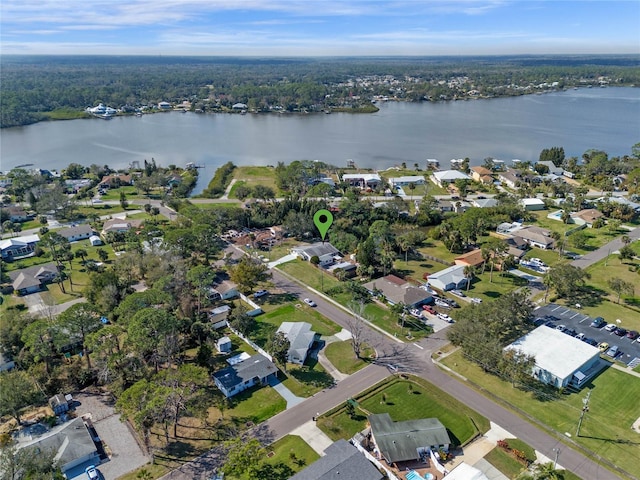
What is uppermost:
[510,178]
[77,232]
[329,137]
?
[329,137]

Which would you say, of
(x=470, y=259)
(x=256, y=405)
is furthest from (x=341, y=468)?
(x=470, y=259)

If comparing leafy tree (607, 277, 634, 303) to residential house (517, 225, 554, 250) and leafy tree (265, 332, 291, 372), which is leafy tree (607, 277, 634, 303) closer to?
residential house (517, 225, 554, 250)

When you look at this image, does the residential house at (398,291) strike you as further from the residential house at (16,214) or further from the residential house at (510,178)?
the residential house at (16,214)

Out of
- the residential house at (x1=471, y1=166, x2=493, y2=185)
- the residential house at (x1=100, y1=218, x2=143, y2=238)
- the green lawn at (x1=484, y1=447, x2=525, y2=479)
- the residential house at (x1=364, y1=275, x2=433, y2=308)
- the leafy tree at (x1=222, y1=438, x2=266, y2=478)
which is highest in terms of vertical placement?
the residential house at (x1=471, y1=166, x2=493, y2=185)

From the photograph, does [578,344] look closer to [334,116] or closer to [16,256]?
[16,256]

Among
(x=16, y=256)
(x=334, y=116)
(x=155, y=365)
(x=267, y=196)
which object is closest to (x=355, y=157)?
(x=267, y=196)

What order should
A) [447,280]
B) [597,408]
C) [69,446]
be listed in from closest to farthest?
[69,446] → [597,408] → [447,280]

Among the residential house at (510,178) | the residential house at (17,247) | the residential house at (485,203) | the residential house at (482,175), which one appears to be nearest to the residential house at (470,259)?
the residential house at (485,203)

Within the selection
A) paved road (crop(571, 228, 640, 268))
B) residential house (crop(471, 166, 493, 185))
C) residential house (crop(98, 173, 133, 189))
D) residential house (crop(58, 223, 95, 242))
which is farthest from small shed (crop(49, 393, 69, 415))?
residential house (crop(471, 166, 493, 185))

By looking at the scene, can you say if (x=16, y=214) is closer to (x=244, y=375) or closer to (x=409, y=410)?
(x=244, y=375)
